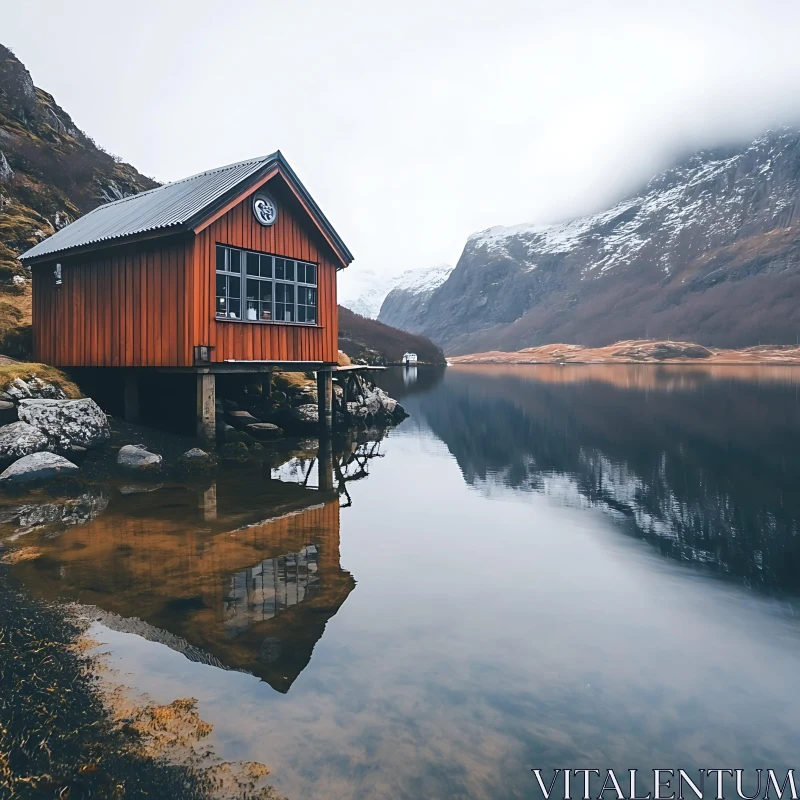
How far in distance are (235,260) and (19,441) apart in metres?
8.35

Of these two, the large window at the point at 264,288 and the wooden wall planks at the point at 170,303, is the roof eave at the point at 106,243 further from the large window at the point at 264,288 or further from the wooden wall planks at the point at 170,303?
the large window at the point at 264,288

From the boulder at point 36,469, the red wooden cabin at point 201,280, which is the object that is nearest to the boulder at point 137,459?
the boulder at point 36,469

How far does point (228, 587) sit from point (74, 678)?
9.30 feet

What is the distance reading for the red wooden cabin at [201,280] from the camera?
19109 millimetres

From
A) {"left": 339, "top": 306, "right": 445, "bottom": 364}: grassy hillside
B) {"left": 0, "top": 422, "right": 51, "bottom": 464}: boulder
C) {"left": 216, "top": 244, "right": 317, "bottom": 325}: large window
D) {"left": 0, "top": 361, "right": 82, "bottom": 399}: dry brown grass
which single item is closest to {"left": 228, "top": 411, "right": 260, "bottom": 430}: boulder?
{"left": 216, "top": 244, "right": 317, "bottom": 325}: large window

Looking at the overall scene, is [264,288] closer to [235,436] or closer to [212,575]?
[235,436]

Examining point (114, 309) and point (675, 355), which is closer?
point (114, 309)

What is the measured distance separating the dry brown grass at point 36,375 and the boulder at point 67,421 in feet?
3.87

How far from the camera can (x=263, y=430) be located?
2502 centimetres

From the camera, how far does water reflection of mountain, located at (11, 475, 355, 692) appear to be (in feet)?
24.9

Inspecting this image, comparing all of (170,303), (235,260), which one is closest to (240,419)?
(170,303)

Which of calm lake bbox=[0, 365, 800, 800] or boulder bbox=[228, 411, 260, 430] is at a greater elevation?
boulder bbox=[228, 411, 260, 430]

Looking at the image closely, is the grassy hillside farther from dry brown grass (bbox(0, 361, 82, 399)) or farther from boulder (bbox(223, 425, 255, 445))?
dry brown grass (bbox(0, 361, 82, 399))

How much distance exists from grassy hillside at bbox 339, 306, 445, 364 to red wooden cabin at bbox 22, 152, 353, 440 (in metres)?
61.7
